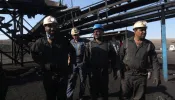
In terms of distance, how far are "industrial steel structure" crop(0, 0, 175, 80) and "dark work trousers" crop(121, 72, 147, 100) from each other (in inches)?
166

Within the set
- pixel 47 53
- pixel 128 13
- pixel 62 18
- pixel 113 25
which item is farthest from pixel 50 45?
pixel 62 18

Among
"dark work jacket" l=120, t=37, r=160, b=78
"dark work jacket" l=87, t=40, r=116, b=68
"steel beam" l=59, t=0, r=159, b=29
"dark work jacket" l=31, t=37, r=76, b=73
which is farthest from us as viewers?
"steel beam" l=59, t=0, r=159, b=29

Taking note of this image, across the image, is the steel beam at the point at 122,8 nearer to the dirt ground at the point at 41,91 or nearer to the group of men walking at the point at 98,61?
the dirt ground at the point at 41,91

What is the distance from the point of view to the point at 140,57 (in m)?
5.08

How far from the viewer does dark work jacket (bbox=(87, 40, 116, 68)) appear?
19.8 feet

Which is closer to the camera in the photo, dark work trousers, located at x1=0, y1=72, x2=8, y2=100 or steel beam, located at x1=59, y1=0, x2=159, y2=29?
dark work trousers, located at x1=0, y1=72, x2=8, y2=100

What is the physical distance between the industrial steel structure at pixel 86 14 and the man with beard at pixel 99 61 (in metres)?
3.10

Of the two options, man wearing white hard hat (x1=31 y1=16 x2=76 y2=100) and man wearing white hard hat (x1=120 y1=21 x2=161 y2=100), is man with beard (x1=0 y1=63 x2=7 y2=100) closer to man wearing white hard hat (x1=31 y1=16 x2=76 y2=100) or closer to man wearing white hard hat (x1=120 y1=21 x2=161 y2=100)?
man wearing white hard hat (x1=31 y1=16 x2=76 y2=100)

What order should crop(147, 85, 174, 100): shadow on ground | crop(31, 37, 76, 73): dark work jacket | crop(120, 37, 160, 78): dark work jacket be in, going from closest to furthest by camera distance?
crop(31, 37, 76, 73): dark work jacket
crop(120, 37, 160, 78): dark work jacket
crop(147, 85, 174, 100): shadow on ground

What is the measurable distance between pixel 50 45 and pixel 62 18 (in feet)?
29.1

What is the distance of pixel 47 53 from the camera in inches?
178

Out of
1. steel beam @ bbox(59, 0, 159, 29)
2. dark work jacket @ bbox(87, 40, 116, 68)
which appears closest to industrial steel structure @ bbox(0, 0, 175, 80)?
steel beam @ bbox(59, 0, 159, 29)

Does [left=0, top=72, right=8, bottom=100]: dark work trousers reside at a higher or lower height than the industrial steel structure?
lower

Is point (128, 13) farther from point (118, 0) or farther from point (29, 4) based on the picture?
point (29, 4)
